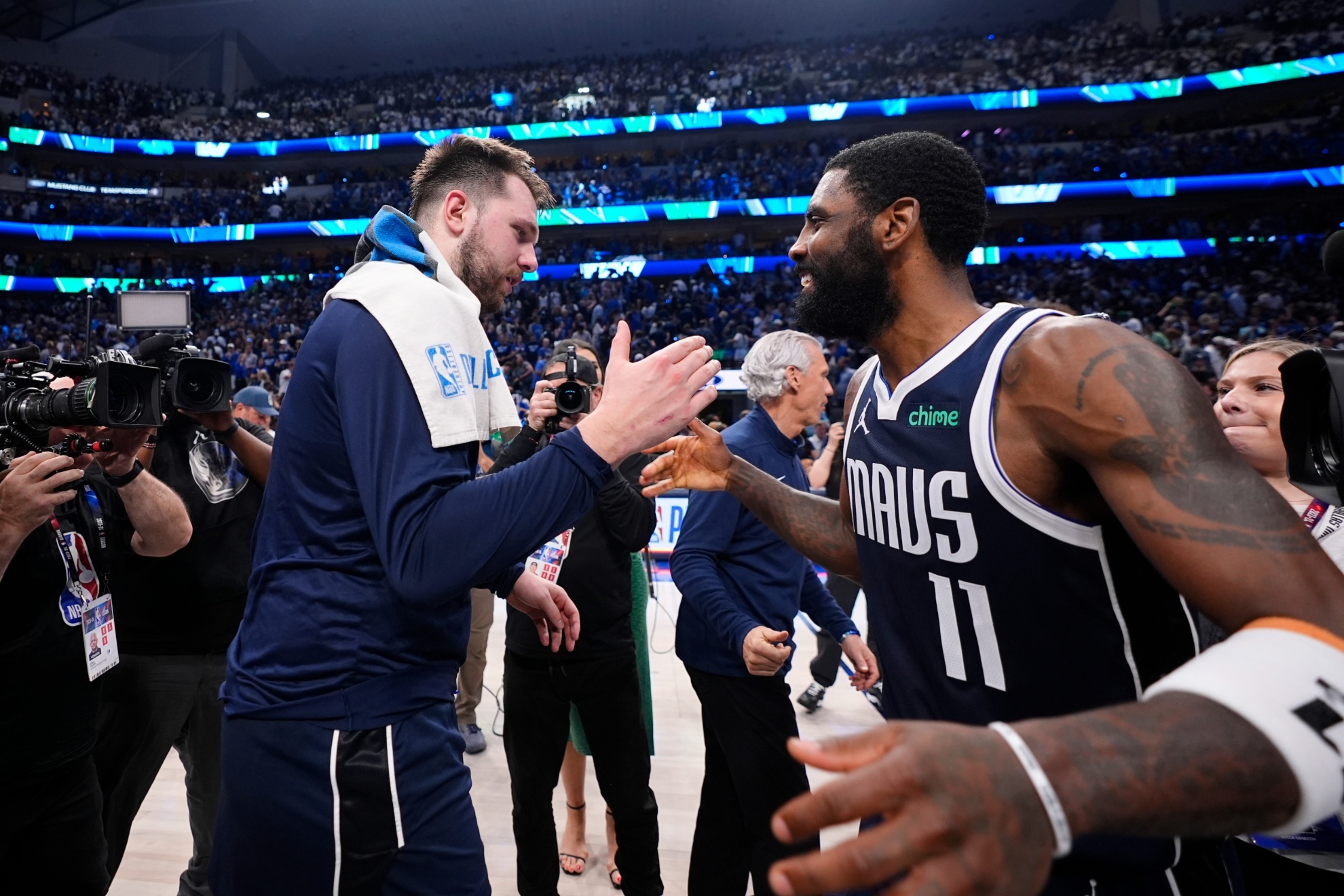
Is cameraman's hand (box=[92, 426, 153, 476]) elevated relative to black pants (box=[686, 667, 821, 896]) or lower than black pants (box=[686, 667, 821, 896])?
elevated

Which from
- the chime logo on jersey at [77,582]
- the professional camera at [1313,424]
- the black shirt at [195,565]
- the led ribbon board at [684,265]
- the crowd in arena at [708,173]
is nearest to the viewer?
the professional camera at [1313,424]

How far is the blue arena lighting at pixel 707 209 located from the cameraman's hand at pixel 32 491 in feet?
52.9

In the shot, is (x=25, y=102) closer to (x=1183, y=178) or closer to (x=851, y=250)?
(x=851, y=250)

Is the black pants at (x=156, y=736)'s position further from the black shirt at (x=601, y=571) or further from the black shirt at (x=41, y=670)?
the black shirt at (x=601, y=571)

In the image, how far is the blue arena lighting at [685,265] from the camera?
19.6 meters

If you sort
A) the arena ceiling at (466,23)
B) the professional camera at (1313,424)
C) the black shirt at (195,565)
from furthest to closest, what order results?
the arena ceiling at (466,23) → the black shirt at (195,565) → the professional camera at (1313,424)

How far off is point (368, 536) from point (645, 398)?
22.2 inches

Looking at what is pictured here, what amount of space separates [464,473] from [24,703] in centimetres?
156

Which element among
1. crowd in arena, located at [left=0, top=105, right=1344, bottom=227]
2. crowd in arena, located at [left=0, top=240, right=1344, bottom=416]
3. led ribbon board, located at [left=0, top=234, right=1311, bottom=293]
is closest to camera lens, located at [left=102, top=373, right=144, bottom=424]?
crowd in arena, located at [left=0, top=240, right=1344, bottom=416]

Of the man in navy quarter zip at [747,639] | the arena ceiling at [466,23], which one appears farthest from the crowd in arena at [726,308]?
the man in navy quarter zip at [747,639]

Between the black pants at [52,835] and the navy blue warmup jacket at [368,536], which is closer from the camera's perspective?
the navy blue warmup jacket at [368,536]

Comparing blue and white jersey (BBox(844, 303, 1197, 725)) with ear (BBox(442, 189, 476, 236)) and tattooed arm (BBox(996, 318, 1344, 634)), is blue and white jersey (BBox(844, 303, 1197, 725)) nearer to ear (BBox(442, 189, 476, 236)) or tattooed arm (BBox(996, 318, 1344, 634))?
tattooed arm (BBox(996, 318, 1344, 634))

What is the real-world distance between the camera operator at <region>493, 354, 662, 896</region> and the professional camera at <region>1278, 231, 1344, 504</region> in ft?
6.06

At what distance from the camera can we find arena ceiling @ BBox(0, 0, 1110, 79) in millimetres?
25094
